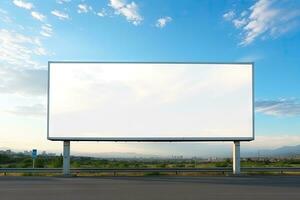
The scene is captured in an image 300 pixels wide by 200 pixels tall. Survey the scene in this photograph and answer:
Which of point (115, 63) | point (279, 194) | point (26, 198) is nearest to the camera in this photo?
point (26, 198)

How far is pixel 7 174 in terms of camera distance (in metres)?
33.2

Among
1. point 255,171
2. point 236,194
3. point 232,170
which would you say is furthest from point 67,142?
point 236,194

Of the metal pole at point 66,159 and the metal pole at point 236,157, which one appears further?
the metal pole at point 236,157

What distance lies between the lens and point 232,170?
1300 inches

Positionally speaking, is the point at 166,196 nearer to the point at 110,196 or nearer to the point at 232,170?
the point at 110,196

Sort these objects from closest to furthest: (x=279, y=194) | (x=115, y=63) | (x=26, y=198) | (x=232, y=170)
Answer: (x=26, y=198) < (x=279, y=194) < (x=115, y=63) < (x=232, y=170)

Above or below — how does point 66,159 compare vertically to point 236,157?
below

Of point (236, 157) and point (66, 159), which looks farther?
point (236, 157)

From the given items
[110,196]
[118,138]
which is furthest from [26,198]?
[118,138]

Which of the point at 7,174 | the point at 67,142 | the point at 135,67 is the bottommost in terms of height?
the point at 7,174

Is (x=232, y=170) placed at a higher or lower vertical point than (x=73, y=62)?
lower

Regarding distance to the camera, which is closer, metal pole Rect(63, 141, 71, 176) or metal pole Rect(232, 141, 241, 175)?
metal pole Rect(63, 141, 71, 176)

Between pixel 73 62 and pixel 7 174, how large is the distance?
414 inches

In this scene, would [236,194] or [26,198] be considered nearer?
[26,198]
